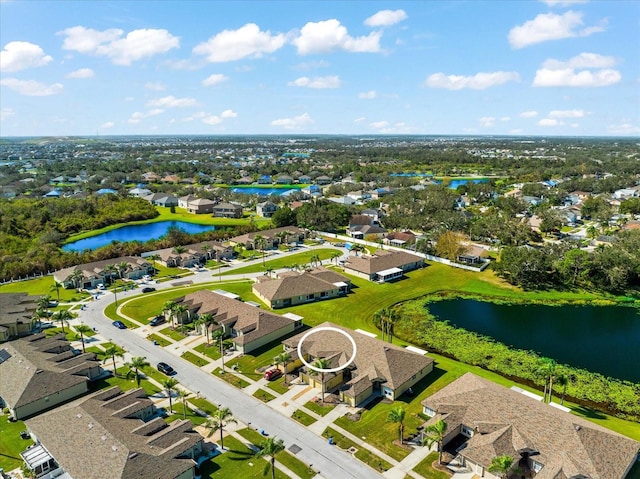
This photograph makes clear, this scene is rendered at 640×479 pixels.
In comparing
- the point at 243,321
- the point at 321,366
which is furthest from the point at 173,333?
the point at 321,366

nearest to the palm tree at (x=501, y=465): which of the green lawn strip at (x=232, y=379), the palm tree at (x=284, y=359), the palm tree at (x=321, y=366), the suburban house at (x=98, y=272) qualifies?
the palm tree at (x=321, y=366)

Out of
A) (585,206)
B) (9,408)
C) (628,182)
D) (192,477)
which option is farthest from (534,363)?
(628,182)

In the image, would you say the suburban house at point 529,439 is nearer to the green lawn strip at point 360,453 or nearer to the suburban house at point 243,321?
the green lawn strip at point 360,453

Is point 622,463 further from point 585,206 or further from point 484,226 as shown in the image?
point 585,206

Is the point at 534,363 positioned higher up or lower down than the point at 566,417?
lower down

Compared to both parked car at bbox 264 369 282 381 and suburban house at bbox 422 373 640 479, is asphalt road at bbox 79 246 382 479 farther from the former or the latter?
suburban house at bbox 422 373 640 479

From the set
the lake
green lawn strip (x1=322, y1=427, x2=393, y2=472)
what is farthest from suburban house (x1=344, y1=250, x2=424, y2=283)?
the lake
